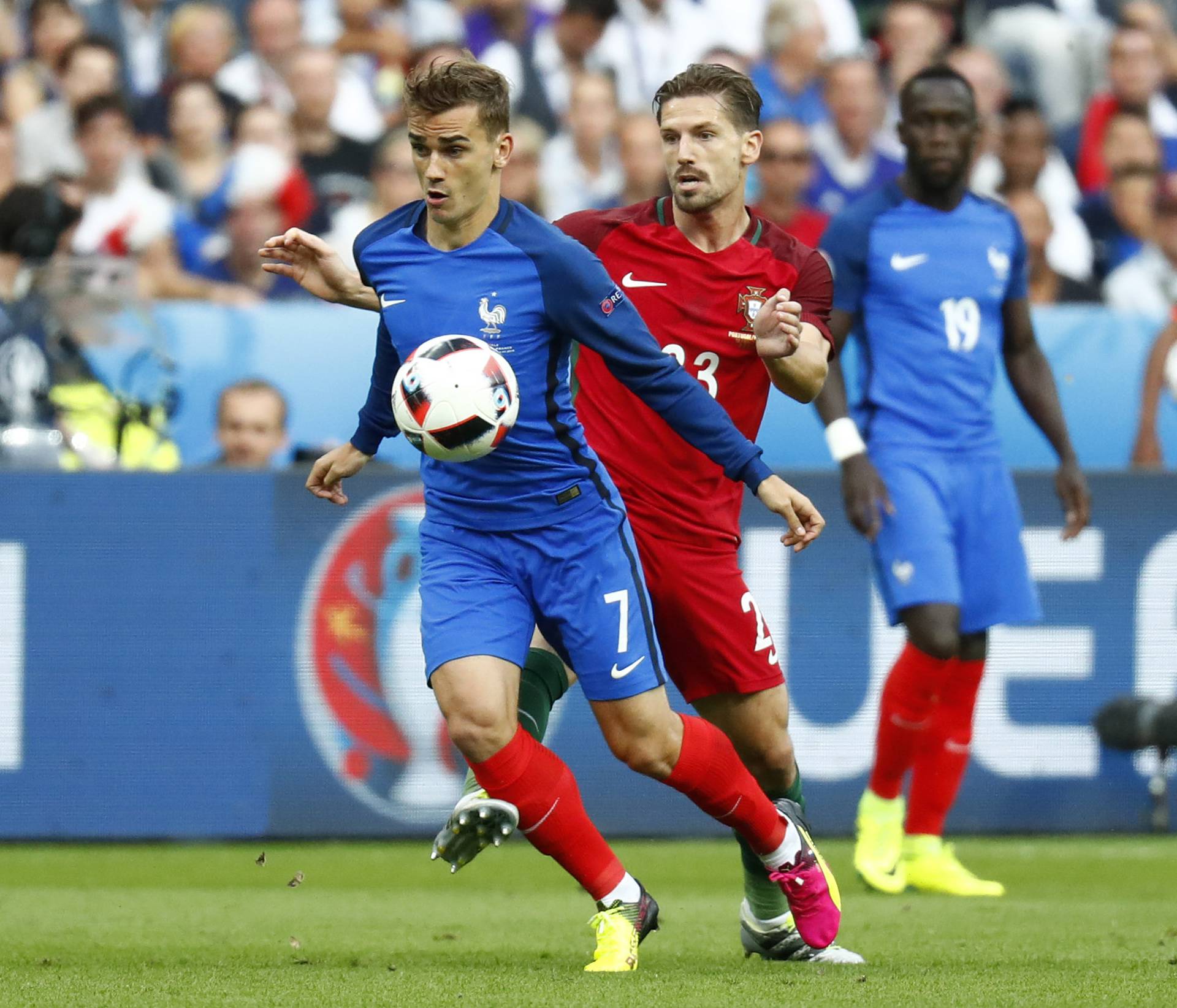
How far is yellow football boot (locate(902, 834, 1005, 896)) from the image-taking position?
22.0 ft

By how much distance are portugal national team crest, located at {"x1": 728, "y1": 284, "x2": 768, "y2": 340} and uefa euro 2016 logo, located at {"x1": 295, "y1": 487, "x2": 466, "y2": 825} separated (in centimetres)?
309

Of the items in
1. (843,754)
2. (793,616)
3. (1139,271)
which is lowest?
(843,754)

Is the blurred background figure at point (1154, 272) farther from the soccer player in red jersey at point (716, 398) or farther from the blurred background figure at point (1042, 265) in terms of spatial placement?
the soccer player in red jersey at point (716, 398)

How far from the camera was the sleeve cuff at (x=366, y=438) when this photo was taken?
16.0ft

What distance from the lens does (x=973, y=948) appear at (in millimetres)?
5188

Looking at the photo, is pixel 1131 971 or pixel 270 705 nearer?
pixel 1131 971

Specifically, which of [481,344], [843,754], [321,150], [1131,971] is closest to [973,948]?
[1131,971]

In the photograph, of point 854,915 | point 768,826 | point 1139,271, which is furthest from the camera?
point 1139,271

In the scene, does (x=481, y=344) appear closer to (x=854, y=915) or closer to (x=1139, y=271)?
(x=854, y=915)

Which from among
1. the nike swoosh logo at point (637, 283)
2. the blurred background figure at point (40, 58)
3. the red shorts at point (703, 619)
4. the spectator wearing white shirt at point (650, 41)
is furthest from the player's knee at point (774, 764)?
the blurred background figure at point (40, 58)

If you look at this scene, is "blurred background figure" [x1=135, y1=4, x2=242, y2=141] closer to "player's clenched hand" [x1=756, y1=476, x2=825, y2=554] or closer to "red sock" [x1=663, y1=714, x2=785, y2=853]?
"red sock" [x1=663, y1=714, x2=785, y2=853]

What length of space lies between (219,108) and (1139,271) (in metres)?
5.11

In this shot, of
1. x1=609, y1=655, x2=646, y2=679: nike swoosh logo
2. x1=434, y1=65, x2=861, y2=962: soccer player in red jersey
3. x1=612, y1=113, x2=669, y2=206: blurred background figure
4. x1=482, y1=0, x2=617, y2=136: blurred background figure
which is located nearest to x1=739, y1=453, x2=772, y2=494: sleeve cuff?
x1=434, y1=65, x2=861, y2=962: soccer player in red jersey

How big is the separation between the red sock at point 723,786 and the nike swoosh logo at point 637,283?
1.13 meters
